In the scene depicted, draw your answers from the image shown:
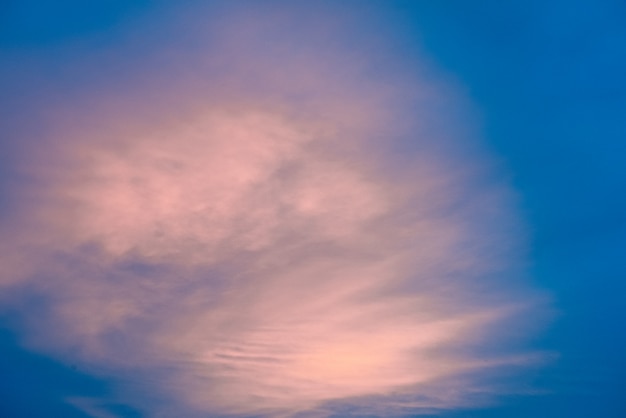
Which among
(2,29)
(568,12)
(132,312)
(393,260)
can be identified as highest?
(568,12)

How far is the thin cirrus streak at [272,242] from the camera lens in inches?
128

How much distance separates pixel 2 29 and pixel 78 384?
394cm

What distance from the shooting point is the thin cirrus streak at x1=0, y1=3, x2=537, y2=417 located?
3240mm

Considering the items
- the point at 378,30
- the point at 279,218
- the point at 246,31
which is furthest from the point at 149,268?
the point at 378,30

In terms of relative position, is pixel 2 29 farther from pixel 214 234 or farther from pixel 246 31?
pixel 214 234

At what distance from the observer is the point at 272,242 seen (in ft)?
13.4

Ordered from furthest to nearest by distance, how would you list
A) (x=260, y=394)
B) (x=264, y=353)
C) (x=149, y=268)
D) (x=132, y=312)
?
(x=260, y=394) < (x=264, y=353) < (x=132, y=312) < (x=149, y=268)

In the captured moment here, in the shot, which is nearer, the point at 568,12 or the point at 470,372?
the point at 568,12

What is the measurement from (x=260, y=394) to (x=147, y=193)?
2834 millimetres

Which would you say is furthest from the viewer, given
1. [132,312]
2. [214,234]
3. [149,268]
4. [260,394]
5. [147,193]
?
[260,394]

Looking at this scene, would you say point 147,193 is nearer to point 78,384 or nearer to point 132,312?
point 132,312

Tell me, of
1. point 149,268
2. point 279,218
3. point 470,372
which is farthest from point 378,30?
point 470,372

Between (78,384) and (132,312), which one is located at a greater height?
(132,312)

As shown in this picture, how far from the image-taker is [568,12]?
9.37ft
